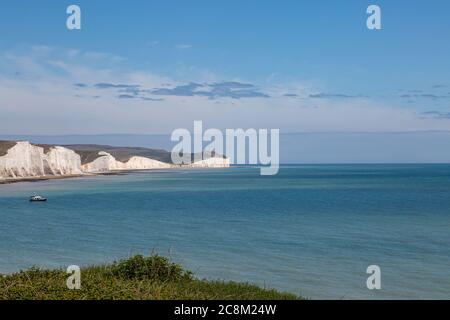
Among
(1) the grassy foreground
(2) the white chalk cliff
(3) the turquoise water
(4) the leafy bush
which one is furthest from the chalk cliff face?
(1) the grassy foreground

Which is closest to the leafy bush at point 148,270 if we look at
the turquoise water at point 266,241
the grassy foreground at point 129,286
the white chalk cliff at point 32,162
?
the grassy foreground at point 129,286

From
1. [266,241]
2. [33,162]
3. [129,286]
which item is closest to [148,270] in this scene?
[129,286]

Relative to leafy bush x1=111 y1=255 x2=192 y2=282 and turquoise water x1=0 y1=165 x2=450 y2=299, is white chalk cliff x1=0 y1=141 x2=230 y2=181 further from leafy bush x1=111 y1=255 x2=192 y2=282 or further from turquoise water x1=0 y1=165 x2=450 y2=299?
leafy bush x1=111 y1=255 x2=192 y2=282

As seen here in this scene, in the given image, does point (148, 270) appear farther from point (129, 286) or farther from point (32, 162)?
point (32, 162)

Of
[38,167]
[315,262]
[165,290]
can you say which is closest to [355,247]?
[315,262]

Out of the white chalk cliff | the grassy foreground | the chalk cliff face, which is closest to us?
the grassy foreground
